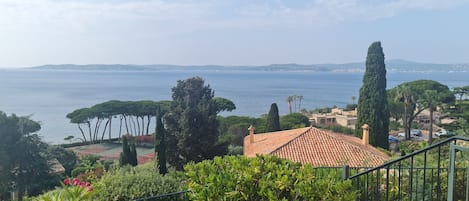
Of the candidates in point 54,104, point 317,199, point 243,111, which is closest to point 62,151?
point 317,199

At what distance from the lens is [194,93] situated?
60.9 ft

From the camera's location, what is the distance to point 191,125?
1816 centimetres

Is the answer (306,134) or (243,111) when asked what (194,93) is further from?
(243,111)

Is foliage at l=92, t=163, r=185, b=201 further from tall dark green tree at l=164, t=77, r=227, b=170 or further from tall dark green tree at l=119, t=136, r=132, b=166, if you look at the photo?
tall dark green tree at l=119, t=136, r=132, b=166

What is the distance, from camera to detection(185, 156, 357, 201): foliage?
9.35 ft

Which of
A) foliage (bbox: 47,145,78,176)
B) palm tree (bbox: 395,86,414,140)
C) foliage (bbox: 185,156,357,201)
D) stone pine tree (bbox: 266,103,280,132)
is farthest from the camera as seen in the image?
palm tree (bbox: 395,86,414,140)

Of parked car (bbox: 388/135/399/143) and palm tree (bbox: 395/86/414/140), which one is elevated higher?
palm tree (bbox: 395/86/414/140)

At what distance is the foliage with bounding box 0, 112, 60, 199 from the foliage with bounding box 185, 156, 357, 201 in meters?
15.5

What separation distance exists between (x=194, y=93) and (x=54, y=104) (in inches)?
2103

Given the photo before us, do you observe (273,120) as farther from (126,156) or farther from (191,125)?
(126,156)

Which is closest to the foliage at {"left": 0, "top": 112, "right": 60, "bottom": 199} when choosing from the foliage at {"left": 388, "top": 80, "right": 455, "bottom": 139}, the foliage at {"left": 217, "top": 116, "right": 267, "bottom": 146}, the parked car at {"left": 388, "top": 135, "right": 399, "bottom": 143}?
the foliage at {"left": 217, "top": 116, "right": 267, "bottom": 146}

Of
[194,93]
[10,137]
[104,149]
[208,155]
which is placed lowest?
[104,149]

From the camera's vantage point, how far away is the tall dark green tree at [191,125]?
18078 mm

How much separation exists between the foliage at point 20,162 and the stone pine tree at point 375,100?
1618cm
